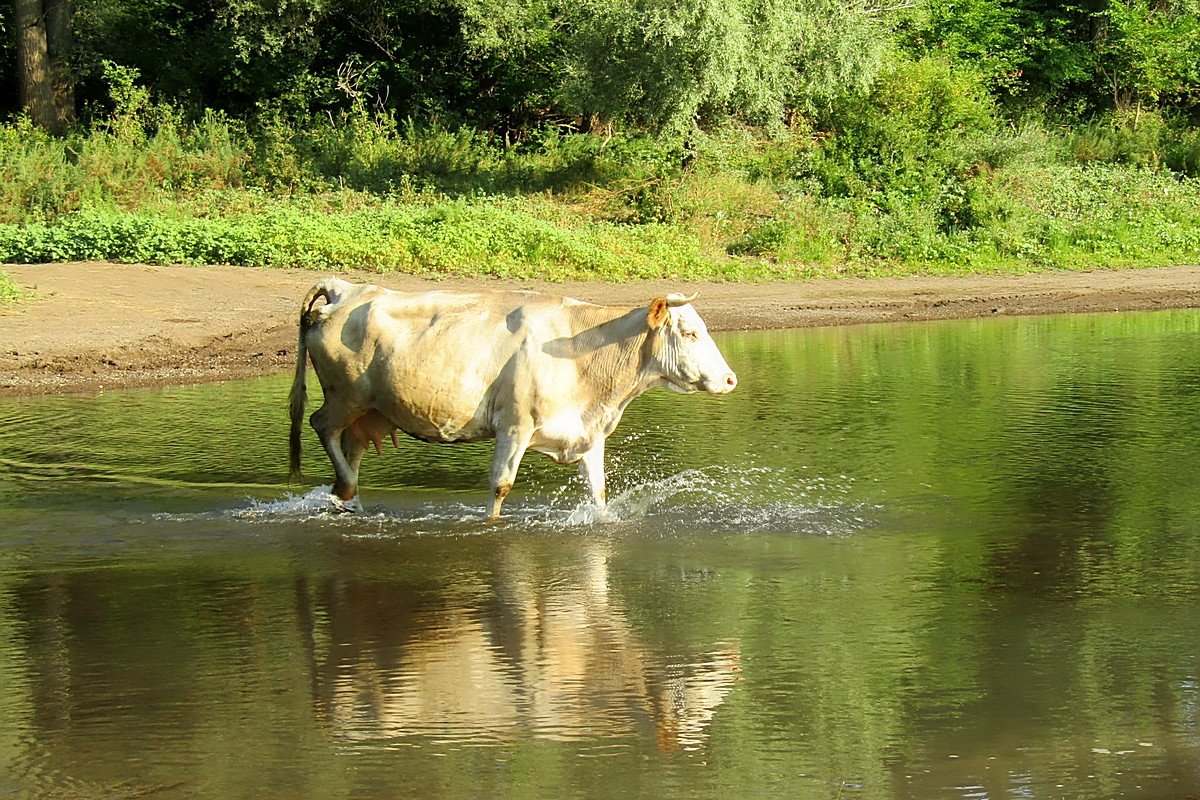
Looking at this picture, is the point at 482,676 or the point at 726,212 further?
the point at 726,212

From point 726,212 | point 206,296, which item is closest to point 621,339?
point 206,296

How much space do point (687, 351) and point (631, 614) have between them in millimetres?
2242

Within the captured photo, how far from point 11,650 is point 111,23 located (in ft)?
99.7

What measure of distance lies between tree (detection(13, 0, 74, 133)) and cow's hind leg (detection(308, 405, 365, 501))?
2504cm

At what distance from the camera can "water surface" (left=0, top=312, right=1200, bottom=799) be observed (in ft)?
17.6

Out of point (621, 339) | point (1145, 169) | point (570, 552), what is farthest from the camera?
point (1145, 169)

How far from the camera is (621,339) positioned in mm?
9234

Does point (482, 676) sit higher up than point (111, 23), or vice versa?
point (111, 23)

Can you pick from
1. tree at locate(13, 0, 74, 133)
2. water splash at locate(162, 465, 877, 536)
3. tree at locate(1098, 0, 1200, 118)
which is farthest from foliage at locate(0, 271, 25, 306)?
tree at locate(1098, 0, 1200, 118)

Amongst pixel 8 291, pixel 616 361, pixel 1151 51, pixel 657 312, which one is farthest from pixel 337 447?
pixel 1151 51

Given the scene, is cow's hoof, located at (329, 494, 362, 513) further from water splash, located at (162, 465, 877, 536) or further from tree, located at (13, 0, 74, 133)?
tree, located at (13, 0, 74, 133)

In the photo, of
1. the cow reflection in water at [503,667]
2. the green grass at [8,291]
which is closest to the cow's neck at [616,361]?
the cow reflection in water at [503,667]

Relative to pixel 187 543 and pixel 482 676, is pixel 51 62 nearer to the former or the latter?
pixel 187 543

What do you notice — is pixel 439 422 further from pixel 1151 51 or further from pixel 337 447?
pixel 1151 51
